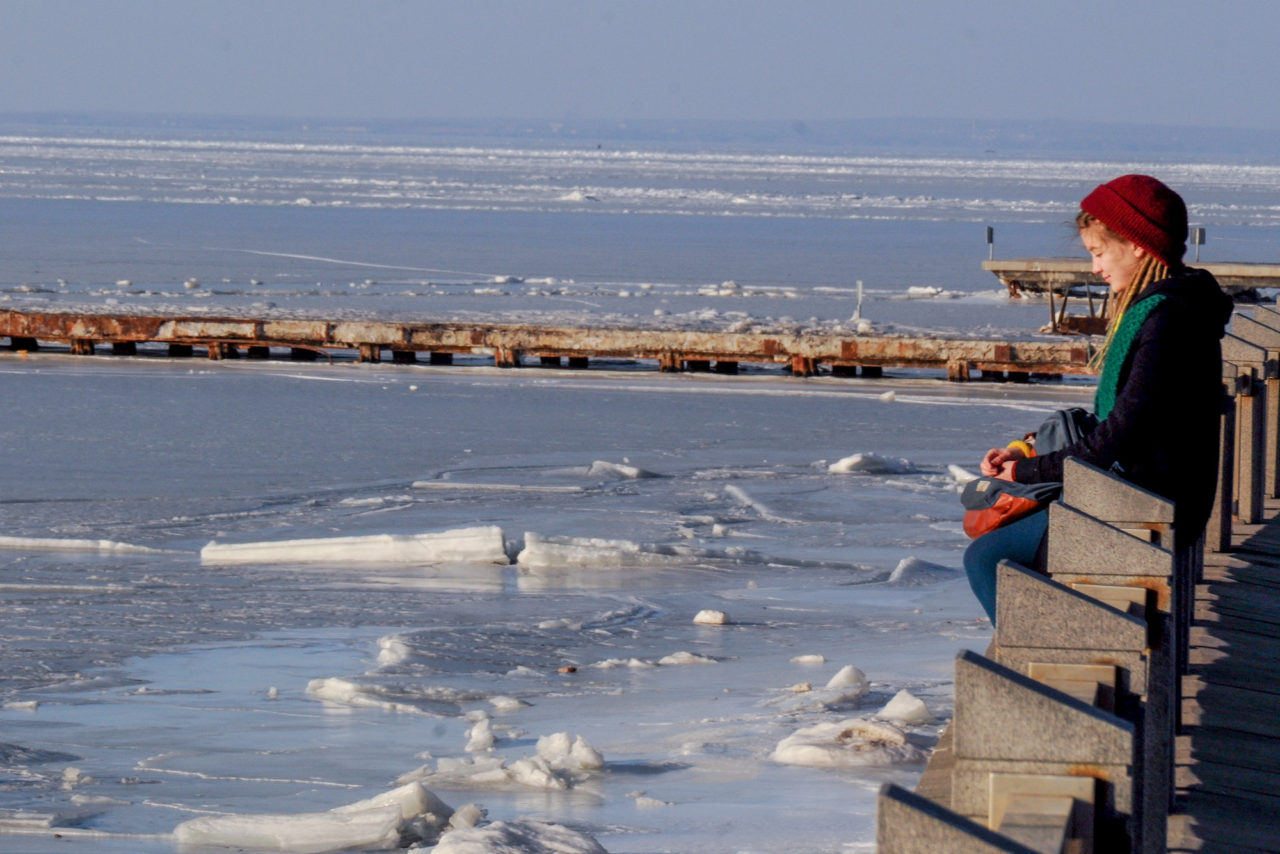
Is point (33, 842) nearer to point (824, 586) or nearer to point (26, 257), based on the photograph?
point (824, 586)

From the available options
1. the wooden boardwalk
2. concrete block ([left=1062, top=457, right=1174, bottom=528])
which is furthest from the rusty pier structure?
concrete block ([left=1062, top=457, right=1174, bottom=528])

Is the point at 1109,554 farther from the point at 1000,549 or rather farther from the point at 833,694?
the point at 833,694

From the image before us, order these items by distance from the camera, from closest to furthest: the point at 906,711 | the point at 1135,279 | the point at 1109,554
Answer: the point at 1109,554, the point at 1135,279, the point at 906,711

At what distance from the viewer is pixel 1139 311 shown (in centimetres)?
406

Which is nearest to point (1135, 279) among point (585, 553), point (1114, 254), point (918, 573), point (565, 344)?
point (1114, 254)

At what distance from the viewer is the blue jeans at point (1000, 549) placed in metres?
4.35

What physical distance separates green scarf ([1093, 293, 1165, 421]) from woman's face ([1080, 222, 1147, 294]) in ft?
0.56

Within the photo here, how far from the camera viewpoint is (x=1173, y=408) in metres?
4.03

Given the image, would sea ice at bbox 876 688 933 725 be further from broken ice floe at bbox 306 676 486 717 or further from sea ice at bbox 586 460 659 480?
sea ice at bbox 586 460 659 480

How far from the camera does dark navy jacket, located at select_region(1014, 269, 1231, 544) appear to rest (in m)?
4.02

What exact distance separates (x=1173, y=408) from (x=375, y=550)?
21.6 ft

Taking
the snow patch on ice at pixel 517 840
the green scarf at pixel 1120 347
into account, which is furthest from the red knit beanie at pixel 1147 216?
the snow patch on ice at pixel 517 840

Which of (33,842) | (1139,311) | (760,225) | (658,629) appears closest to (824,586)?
(658,629)

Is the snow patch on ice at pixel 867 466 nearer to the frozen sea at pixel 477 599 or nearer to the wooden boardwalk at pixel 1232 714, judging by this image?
the frozen sea at pixel 477 599
